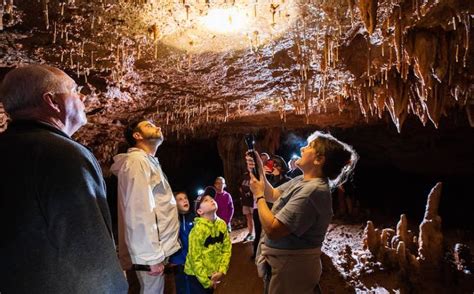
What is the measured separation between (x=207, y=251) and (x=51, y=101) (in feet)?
6.94

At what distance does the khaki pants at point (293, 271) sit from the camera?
2.21 metres

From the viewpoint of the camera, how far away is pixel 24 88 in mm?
1438

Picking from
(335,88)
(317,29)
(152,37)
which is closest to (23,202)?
(152,37)

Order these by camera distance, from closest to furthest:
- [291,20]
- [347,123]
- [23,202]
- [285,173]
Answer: [23,202] < [291,20] < [285,173] < [347,123]

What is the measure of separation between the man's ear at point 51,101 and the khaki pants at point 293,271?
1.62m

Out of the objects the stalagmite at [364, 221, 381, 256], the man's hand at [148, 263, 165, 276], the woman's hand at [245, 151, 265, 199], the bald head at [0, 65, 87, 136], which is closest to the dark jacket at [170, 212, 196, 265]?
the man's hand at [148, 263, 165, 276]

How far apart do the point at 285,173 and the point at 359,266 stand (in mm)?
2864

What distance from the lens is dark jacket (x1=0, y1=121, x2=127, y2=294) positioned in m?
1.22

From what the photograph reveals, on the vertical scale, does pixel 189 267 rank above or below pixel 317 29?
below

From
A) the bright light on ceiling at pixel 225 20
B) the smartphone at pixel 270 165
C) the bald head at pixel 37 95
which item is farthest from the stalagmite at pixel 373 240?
the bald head at pixel 37 95

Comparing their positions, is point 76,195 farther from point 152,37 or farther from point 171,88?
point 171,88

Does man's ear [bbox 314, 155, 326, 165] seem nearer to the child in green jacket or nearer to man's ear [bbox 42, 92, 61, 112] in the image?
the child in green jacket

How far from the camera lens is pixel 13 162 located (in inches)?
49.8

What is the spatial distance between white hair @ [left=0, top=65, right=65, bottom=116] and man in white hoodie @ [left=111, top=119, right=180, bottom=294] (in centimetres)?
118
